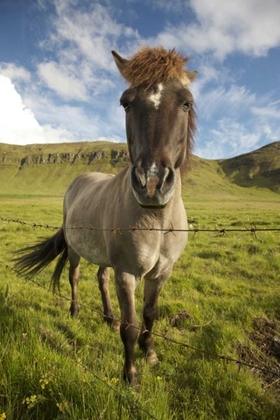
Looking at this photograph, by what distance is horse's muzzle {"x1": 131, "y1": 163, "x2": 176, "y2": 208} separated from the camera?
82.9 inches

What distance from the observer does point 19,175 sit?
192 metres

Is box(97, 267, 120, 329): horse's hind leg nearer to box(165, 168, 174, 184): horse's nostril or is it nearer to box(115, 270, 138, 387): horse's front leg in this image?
box(115, 270, 138, 387): horse's front leg

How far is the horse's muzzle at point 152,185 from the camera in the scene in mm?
2105

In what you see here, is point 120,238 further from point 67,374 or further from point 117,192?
point 67,374

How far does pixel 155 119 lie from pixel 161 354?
3.00 metres

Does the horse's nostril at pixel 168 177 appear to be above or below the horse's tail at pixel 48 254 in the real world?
above

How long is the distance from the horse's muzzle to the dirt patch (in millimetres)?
2312

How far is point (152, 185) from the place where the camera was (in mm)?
2102

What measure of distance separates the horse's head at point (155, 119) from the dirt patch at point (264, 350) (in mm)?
2439

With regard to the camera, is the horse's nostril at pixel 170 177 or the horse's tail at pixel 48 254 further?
the horse's tail at pixel 48 254

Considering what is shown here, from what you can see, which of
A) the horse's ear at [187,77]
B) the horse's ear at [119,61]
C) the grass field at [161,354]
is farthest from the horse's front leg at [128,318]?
the horse's ear at [119,61]

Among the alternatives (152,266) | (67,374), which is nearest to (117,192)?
(152,266)

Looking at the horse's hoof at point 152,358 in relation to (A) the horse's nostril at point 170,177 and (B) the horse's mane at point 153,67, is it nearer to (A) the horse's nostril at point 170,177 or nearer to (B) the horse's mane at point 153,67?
(A) the horse's nostril at point 170,177

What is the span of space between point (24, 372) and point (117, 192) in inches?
83.0
